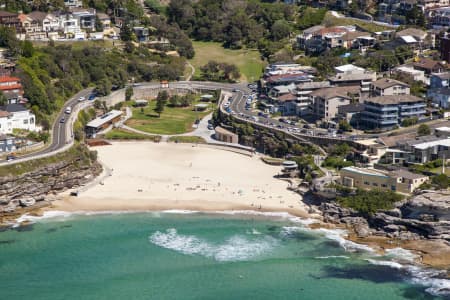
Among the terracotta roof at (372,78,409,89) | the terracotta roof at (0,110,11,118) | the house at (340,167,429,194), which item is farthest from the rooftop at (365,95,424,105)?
the terracotta roof at (0,110,11,118)

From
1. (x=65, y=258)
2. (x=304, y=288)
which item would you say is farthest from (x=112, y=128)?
(x=304, y=288)

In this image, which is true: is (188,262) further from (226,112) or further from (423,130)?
(226,112)

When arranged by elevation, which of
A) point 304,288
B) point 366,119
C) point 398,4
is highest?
point 398,4

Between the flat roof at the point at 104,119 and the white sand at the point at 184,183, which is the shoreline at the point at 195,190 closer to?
the white sand at the point at 184,183

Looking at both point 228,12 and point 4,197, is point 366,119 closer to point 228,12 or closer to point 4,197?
point 4,197

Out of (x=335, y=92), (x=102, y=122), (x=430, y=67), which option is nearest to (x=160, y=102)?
(x=102, y=122)

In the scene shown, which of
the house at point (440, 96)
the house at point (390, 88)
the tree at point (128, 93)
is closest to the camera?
the house at point (440, 96)

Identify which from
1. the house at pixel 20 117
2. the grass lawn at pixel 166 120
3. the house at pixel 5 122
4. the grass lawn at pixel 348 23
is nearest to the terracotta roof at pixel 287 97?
the grass lawn at pixel 166 120

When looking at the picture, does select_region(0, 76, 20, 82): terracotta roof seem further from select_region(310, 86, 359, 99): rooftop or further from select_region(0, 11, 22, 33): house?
select_region(310, 86, 359, 99): rooftop
